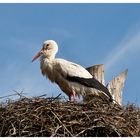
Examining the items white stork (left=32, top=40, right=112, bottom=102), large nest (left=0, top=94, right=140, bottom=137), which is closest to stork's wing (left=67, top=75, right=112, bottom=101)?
white stork (left=32, top=40, right=112, bottom=102)

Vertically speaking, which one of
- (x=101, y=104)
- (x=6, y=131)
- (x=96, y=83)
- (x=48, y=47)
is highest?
(x=48, y=47)

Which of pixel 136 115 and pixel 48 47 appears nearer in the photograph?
pixel 136 115

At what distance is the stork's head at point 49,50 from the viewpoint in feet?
33.6

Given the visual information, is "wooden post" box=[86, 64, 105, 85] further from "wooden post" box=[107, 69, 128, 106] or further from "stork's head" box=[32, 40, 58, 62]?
"stork's head" box=[32, 40, 58, 62]

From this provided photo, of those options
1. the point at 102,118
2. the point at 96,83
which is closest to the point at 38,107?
the point at 102,118

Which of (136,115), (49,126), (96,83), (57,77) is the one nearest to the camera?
(49,126)

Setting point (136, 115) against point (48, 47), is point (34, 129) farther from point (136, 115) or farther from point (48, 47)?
point (48, 47)

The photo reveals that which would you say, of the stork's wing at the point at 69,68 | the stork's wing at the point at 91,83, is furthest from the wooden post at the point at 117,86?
the stork's wing at the point at 69,68

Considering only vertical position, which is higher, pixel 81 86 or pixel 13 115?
pixel 81 86

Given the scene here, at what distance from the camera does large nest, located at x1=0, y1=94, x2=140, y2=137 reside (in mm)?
7145

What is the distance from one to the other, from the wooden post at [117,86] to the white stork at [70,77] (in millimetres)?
155

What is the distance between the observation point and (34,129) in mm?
7188

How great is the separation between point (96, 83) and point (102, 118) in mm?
2004

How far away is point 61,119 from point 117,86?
2.08 m
